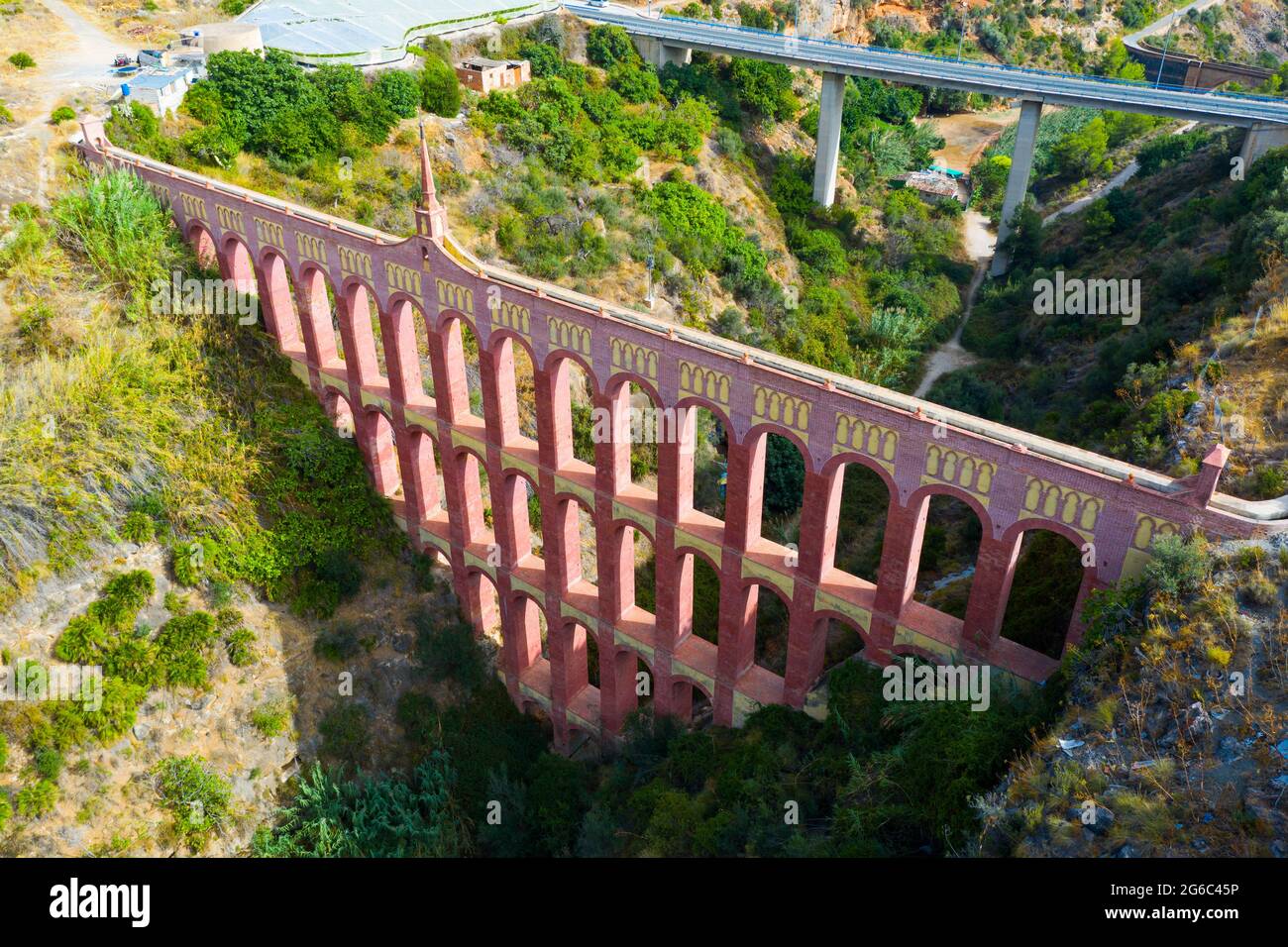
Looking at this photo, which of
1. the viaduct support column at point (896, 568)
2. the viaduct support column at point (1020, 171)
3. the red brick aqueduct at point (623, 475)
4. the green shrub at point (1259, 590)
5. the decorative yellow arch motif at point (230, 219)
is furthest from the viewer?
the viaduct support column at point (1020, 171)

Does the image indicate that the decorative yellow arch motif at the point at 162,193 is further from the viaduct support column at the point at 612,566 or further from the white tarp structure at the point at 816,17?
the white tarp structure at the point at 816,17

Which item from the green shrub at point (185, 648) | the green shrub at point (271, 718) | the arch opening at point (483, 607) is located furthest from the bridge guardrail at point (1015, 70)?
the green shrub at point (271, 718)

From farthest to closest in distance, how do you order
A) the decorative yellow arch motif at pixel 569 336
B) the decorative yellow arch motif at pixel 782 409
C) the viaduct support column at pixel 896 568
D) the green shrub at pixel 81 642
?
the green shrub at pixel 81 642, the decorative yellow arch motif at pixel 569 336, the decorative yellow arch motif at pixel 782 409, the viaduct support column at pixel 896 568

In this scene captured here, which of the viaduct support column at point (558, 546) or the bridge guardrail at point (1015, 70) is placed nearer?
the viaduct support column at point (558, 546)

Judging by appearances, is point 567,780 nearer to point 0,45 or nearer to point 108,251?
point 108,251

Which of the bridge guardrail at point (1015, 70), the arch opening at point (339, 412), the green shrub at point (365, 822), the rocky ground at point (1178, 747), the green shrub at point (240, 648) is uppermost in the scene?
the bridge guardrail at point (1015, 70)

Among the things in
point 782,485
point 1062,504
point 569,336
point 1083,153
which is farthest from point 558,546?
point 1083,153

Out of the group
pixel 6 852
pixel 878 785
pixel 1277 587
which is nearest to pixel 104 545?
pixel 6 852

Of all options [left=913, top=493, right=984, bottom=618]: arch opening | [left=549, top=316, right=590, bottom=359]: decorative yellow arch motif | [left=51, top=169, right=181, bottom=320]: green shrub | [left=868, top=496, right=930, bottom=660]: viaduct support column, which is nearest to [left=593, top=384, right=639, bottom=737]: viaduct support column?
[left=549, top=316, right=590, bottom=359]: decorative yellow arch motif
